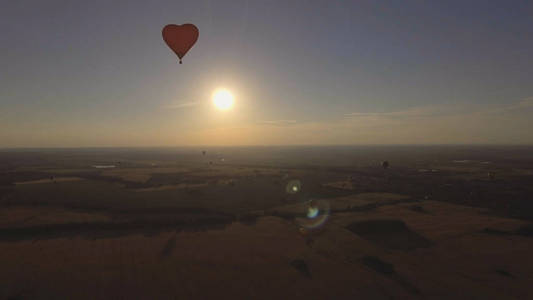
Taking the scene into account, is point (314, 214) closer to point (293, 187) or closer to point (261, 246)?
point (261, 246)

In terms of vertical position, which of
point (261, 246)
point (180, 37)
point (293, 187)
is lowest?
point (261, 246)

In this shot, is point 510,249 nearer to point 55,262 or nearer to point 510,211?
Answer: point 510,211

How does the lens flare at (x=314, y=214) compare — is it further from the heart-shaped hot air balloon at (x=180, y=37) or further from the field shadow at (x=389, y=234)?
the heart-shaped hot air balloon at (x=180, y=37)

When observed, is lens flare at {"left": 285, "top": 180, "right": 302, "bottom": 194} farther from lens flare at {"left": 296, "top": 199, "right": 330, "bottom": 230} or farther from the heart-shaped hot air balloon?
the heart-shaped hot air balloon

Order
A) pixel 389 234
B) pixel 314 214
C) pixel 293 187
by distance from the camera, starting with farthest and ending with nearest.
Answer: pixel 293 187
pixel 314 214
pixel 389 234

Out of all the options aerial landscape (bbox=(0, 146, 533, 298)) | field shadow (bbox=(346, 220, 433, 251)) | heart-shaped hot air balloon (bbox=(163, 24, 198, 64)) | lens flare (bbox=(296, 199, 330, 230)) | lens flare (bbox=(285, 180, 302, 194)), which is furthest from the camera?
lens flare (bbox=(285, 180, 302, 194))

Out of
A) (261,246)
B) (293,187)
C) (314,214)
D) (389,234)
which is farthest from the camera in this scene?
(293,187)

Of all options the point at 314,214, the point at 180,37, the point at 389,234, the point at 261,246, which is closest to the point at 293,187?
the point at 314,214

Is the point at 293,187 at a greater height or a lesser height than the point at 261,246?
greater

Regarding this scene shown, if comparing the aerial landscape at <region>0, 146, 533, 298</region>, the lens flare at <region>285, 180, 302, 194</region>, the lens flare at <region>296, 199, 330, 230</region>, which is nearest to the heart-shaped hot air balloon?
the aerial landscape at <region>0, 146, 533, 298</region>
